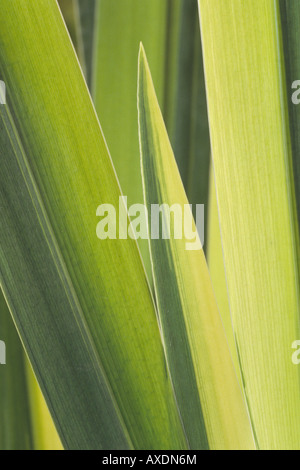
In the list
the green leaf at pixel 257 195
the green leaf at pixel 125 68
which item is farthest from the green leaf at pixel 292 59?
the green leaf at pixel 125 68

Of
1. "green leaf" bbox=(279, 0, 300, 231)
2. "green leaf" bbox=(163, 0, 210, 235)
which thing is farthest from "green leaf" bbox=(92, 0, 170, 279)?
"green leaf" bbox=(279, 0, 300, 231)

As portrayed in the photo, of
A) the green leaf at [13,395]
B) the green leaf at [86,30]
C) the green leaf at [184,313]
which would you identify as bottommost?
the green leaf at [13,395]

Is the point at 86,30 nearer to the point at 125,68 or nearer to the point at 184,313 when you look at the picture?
the point at 125,68

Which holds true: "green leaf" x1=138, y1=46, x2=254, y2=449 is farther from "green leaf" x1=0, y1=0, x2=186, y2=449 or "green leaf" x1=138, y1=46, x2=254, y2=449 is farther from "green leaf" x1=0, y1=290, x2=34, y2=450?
"green leaf" x1=0, y1=290, x2=34, y2=450

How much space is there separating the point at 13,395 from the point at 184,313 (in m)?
0.15

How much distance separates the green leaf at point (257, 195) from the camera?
156mm

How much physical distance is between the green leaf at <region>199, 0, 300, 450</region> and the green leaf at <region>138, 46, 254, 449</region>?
1 centimetres

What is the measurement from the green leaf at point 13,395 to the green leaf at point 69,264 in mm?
104

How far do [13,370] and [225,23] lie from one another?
8.5 inches

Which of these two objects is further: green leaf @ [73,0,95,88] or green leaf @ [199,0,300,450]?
green leaf @ [73,0,95,88]

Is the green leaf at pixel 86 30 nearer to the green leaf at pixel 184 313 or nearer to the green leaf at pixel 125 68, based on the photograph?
the green leaf at pixel 125 68

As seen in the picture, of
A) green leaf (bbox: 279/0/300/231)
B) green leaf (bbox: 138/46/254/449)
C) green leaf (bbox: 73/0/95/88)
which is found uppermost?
green leaf (bbox: 73/0/95/88)

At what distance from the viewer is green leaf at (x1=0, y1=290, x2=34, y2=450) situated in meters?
0.25

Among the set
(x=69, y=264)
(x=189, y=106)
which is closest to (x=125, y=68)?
(x=189, y=106)
